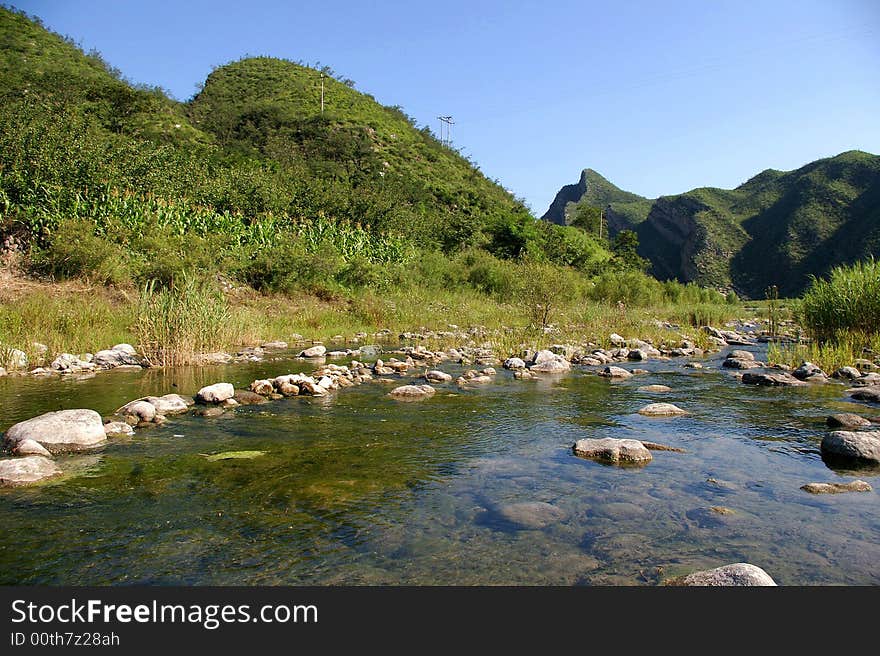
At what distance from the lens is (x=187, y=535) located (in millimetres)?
3988

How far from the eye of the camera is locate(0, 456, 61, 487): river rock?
4.86m

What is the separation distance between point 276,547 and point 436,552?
109 centimetres

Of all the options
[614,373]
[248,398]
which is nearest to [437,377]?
[248,398]

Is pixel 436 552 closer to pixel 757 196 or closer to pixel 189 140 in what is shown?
pixel 189 140

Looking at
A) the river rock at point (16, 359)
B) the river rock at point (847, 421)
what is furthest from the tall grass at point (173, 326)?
the river rock at point (847, 421)

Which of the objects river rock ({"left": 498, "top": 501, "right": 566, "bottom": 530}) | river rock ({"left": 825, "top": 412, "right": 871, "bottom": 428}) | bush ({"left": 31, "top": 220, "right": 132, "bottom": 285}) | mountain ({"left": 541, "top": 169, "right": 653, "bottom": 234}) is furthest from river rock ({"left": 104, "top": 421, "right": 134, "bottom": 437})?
mountain ({"left": 541, "top": 169, "right": 653, "bottom": 234})

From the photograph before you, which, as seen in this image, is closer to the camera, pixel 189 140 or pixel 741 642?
pixel 741 642

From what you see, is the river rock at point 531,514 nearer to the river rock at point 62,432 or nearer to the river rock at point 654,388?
the river rock at point 62,432

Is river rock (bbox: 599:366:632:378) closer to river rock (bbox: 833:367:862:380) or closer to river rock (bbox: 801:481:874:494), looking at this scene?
river rock (bbox: 833:367:862:380)

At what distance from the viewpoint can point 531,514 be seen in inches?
175

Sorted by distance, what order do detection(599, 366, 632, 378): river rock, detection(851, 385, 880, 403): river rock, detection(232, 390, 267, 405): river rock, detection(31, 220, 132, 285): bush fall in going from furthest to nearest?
1. detection(31, 220, 132, 285): bush
2. detection(599, 366, 632, 378): river rock
3. detection(851, 385, 880, 403): river rock
4. detection(232, 390, 267, 405): river rock

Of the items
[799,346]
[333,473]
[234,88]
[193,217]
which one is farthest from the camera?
[234,88]

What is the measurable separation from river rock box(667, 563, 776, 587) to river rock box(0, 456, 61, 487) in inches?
205

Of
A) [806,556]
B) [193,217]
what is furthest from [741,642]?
[193,217]
